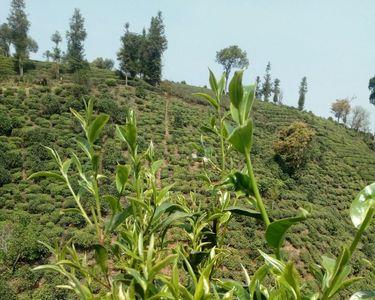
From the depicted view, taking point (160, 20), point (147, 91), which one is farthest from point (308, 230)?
point (160, 20)

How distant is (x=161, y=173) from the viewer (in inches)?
907

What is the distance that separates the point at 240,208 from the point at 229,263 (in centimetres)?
1636

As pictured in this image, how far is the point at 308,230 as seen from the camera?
21625 mm

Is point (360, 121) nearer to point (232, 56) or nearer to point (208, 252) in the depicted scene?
point (232, 56)

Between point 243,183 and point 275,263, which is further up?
point 243,183

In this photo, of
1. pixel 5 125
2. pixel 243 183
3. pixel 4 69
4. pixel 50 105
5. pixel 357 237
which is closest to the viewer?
pixel 357 237

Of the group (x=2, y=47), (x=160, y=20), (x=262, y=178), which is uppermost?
(x=160, y=20)

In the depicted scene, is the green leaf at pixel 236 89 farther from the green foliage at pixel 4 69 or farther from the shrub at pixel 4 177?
the green foliage at pixel 4 69

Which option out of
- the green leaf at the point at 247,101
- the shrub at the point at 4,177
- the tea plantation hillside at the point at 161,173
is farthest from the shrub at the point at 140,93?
the green leaf at the point at 247,101

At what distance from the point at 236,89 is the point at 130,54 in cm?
4080

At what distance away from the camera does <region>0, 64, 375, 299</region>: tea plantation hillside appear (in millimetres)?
15633

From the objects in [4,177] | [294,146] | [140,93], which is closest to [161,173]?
[4,177]

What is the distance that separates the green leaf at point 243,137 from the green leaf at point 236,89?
70 mm

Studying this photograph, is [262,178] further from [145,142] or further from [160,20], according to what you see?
[160,20]
